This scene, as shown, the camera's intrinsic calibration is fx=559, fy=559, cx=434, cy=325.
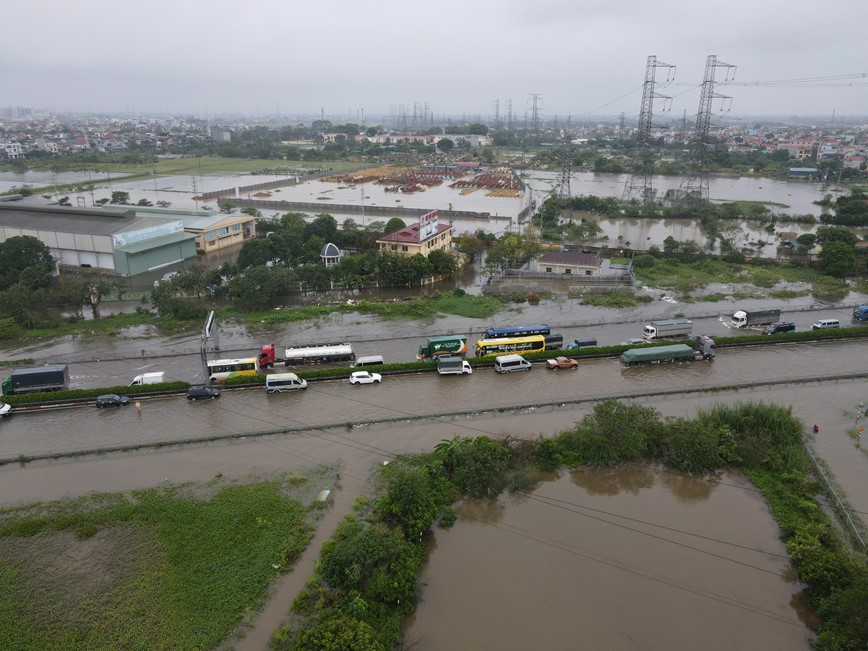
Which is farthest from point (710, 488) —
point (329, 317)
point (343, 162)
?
point (343, 162)

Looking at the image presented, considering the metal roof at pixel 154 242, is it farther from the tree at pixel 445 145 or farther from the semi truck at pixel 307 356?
the tree at pixel 445 145

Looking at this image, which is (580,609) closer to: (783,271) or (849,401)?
(849,401)

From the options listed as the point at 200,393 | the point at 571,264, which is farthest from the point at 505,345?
the point at 571,264

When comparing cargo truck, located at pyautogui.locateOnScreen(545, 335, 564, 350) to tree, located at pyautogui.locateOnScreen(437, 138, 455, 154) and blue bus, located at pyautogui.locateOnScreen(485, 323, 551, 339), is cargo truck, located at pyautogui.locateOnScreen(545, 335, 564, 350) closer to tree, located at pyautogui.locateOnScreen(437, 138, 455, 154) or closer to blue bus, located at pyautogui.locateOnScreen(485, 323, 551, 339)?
blue bus, located at pyautogui.locateOnScreen(485, 323, 551, 339)

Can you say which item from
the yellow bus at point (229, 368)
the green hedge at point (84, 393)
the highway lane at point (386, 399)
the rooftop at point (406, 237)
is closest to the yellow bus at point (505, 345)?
the highway lane at point (386, 399)

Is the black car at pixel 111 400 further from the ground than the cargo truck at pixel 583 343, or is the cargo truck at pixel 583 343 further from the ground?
the cargo truck at pixel 583 343

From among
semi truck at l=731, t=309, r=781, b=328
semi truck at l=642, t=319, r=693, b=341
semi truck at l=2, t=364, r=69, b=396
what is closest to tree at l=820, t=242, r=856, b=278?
semi truck at l=731, t=309, r=781, b=328
